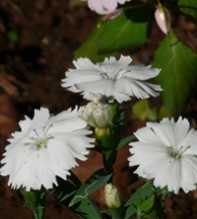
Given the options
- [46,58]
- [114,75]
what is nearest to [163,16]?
[114,75]

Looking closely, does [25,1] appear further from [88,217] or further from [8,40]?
[88,217]

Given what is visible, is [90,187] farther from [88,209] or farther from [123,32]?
[123,32]

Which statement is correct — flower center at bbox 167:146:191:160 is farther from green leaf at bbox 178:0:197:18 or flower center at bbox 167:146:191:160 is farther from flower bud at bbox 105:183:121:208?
green leaf at bbox 178:0:197:18

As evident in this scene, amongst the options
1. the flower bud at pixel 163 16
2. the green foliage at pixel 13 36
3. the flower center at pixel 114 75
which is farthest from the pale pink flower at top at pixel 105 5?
the green foliage at pixel 13 36

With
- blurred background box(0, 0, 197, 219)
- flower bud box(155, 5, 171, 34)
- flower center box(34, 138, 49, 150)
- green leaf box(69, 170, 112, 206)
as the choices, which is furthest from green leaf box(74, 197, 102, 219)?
blurred background box(0, 0, 197, 219)

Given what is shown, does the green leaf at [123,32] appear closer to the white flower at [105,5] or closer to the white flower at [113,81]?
the white flower at [105,5]
